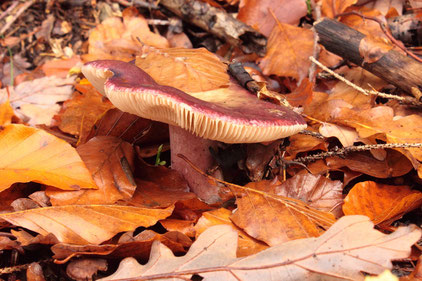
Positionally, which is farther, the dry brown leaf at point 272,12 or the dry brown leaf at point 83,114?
the dry brown leaf at point 272,12

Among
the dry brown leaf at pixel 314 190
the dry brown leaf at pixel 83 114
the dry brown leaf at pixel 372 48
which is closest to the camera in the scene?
the dry brown leaf at pixel 314 190

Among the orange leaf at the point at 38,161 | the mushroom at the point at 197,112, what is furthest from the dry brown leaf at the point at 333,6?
the orange leaf at the point at 38,161

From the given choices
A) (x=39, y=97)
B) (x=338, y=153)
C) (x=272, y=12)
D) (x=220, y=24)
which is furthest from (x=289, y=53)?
(x=39, y=97)

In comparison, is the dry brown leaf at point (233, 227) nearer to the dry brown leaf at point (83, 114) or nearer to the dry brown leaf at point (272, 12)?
the dry brown leaf at point (83, 114)

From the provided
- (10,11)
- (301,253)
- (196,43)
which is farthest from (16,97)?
(301,253)

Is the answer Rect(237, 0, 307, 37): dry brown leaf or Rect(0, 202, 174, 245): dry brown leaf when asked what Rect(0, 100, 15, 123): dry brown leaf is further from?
Rect(237, 0, 307, 37): dry brown leaf

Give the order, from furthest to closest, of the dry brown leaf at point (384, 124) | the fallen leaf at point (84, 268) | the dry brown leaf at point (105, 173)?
1. the dry brown leaf at point (384, 124)
2. the dry brown leaf at point (105, 173)
3. the fallen leaf at point (84, 268)

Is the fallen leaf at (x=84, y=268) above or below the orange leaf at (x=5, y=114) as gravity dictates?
above
